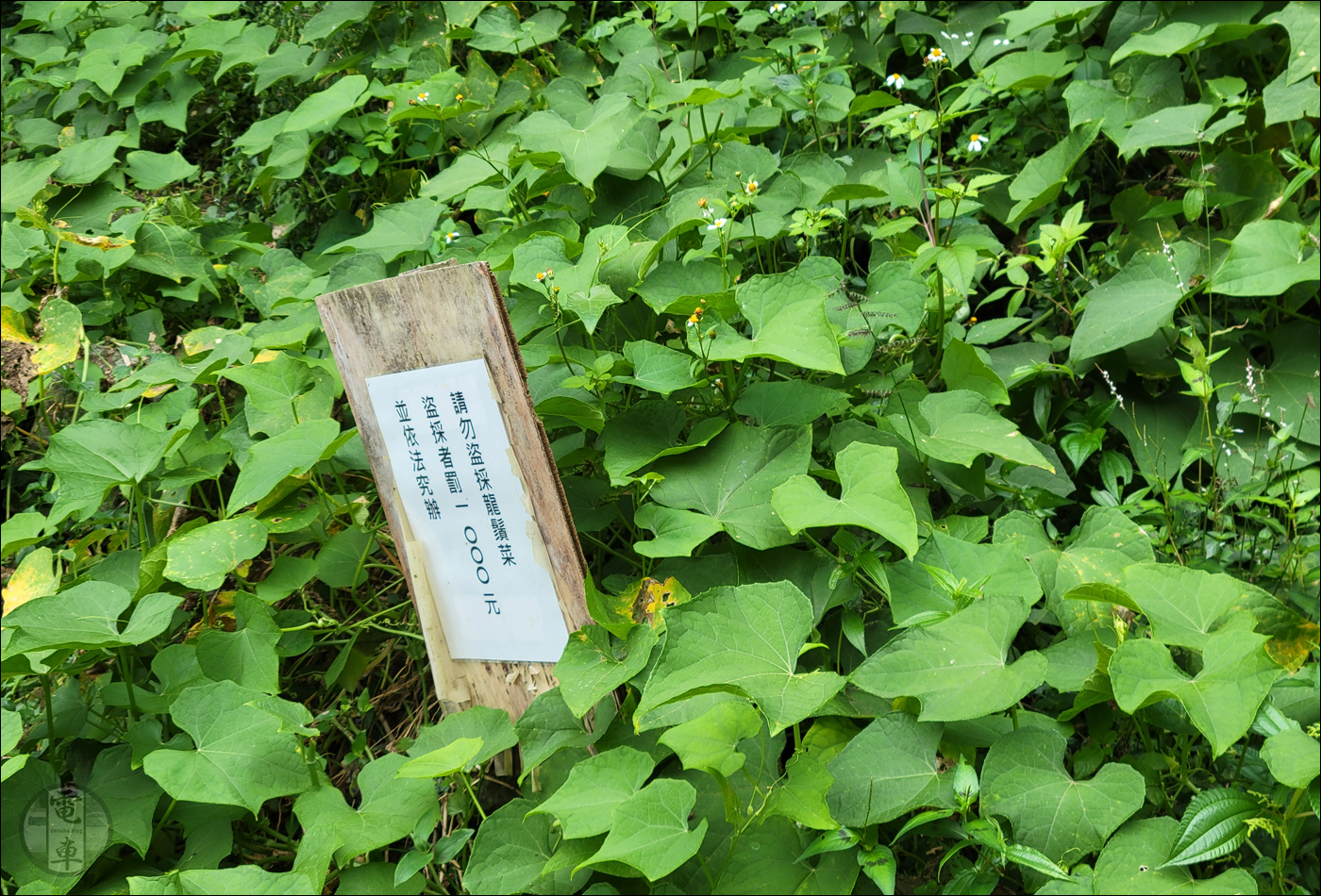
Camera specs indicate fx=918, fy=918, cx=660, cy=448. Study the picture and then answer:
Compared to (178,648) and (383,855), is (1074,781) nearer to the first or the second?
(383,855)

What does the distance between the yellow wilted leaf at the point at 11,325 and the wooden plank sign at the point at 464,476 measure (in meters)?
1.56

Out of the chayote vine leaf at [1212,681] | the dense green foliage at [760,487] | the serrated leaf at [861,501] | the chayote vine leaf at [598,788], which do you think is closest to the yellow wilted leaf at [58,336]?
the dense green foliage at [760,487]

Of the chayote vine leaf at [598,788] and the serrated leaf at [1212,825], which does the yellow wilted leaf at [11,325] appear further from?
the serrated leaf at [1212,825]

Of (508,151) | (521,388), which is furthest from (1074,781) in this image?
(508,151)

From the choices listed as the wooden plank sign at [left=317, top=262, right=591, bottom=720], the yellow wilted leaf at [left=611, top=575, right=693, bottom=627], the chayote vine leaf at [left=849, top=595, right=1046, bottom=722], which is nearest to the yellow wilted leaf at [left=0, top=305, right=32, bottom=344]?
the wooden plank sign at [left=317, top=262, right=591, bottom=720]

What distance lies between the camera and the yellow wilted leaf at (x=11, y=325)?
9.03 ft

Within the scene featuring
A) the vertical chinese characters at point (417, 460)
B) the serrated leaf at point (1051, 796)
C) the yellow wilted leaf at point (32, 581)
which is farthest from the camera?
the yellow wilted leaf at point (32, 581)

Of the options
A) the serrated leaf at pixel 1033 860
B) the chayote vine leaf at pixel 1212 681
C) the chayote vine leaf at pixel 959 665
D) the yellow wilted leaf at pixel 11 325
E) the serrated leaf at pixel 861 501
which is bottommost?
the yellow wilted leaf at pixel 11 325

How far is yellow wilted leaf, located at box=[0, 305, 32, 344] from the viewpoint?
275 cm

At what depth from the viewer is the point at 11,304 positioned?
289 centimetres

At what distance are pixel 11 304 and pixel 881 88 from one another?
111 inches

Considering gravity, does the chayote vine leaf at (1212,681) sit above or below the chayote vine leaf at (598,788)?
above

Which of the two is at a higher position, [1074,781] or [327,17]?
[327,17]

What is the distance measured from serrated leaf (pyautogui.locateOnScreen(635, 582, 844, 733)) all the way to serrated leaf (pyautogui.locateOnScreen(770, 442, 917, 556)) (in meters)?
0.12
